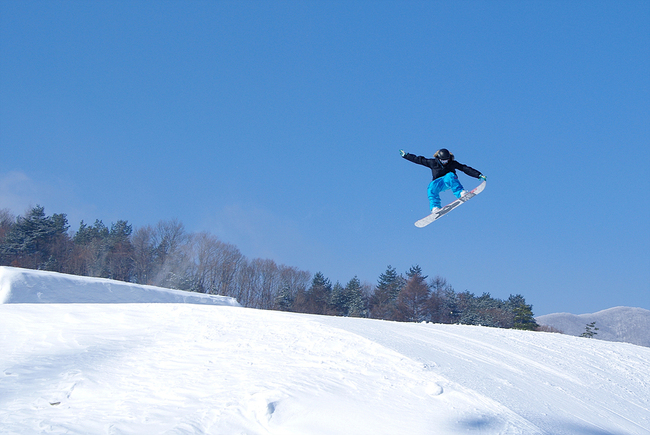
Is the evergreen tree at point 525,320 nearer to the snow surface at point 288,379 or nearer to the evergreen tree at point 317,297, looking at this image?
the evergreen tree at point 317,297

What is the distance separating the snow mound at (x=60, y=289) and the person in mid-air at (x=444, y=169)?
13.5m

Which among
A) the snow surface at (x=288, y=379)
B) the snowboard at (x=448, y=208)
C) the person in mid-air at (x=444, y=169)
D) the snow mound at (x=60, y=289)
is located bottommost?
the snow surface at (x=288, y=379)

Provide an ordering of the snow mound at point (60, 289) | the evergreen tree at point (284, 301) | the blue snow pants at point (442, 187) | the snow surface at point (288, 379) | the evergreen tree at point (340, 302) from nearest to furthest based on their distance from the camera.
→ the snow surface at point (288, 379) < the blue snow pants at point (442, 187) < the snow mound at point (60, 289) < the evergreen tree at point (284, 301) < the evergreen tree at point (340, 302)

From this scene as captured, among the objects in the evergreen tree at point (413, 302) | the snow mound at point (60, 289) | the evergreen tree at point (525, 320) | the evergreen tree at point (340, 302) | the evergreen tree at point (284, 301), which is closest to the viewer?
the snow mound at point (60, 289)

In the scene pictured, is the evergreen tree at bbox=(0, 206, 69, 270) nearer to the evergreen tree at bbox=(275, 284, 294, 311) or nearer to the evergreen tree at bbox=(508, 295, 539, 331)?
the evergreen tree at bbox=(275, 284, 294, 311)

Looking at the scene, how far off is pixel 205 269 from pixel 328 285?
55.5 ft

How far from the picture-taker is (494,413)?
5891 mm

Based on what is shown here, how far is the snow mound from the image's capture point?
1479 centimetres

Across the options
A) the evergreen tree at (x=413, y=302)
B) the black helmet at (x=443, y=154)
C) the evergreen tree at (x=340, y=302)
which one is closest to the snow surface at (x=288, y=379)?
the black helmet at (x=443, y=154)

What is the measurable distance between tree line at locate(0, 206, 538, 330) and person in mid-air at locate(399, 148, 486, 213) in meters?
34.8

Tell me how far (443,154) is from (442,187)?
1.04 metres

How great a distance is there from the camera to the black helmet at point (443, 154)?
10.5 m

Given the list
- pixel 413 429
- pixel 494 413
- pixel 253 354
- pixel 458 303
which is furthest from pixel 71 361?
pixel 458 303

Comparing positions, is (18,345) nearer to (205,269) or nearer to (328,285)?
(205,269)
